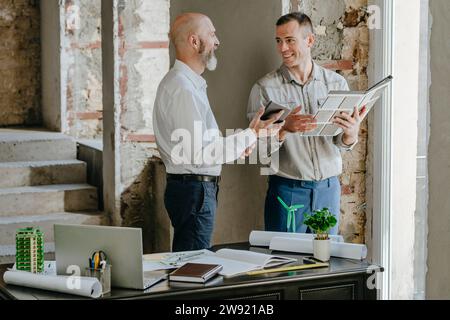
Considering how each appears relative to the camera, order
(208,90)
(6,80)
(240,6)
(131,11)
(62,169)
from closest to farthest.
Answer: (240,6) → (208,90) → (131,11) → (62,169) → (6,80)

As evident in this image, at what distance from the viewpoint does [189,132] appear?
4418 millimetres

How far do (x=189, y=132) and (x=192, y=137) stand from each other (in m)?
0.05

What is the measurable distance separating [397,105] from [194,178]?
112cm

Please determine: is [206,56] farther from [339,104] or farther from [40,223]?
[40,223]

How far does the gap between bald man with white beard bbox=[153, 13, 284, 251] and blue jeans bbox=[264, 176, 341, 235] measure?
27 centimetres

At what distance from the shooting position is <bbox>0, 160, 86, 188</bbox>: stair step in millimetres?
6984

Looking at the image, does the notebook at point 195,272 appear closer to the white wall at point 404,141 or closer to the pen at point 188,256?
the pen at point 188,256

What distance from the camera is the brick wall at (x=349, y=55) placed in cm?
475

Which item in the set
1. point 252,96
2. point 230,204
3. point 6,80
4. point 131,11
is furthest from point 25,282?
point 6,80

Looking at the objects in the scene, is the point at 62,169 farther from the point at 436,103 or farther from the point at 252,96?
the point at 436,103

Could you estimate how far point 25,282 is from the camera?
3.26 m

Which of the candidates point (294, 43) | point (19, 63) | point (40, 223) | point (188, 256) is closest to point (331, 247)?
point (188, 256)
